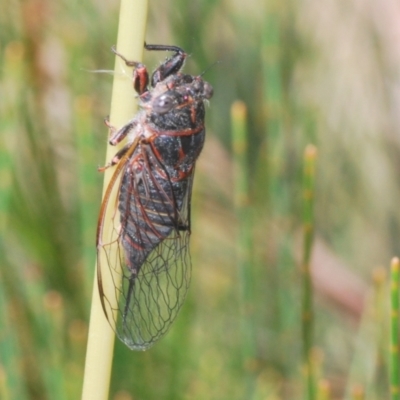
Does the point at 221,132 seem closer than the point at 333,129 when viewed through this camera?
Yes

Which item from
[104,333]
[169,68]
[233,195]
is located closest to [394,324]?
[104,333]

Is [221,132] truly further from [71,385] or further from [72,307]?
[71,385]

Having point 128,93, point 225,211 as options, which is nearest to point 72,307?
point 225,211

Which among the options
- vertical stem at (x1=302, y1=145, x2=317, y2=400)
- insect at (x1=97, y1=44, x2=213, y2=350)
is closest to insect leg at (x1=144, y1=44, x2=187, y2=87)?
insect at (x1=97, y1=44, x2=213, y2=350)

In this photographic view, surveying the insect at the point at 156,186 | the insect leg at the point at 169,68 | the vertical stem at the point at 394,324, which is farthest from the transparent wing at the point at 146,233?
the vertical stem at the point at 394,324

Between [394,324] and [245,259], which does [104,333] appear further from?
[245,259]

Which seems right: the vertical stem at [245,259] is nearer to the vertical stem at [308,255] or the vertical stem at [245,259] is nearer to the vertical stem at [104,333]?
the vertical stem at [308,255]

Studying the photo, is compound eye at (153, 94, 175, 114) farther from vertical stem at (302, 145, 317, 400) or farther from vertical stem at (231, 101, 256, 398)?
vertical stem at (302, 145, 317, 400)
